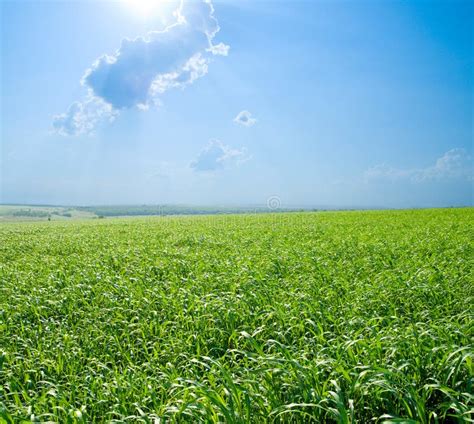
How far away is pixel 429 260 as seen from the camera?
11.1 meters

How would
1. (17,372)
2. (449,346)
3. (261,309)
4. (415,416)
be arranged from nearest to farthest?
(415,416) < (449,346) < (17,372) < (261,309)

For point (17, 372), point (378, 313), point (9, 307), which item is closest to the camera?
point (17, 372)

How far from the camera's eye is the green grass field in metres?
3.40

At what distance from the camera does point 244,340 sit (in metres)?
5.98

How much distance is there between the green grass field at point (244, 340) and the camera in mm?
3398

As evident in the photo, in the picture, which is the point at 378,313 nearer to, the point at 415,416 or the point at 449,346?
the point at 449,346

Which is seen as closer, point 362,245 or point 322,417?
point 322,417

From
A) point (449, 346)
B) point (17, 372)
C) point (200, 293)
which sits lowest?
point (17, 372)

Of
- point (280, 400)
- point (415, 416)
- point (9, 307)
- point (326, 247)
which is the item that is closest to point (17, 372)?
point (9, 307)

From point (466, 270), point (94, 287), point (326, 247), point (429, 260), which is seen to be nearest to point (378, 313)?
point (466, 270)

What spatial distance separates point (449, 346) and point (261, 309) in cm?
367

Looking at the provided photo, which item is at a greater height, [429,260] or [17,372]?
[429,260]

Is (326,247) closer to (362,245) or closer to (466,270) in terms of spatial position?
(362,245)

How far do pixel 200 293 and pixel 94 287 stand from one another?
3096 millimetres
